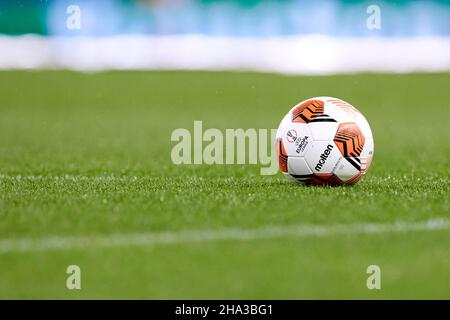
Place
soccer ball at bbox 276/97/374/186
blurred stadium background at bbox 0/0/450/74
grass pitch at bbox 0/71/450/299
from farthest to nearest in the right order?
blurred stadium background at bbox 0/0/450/74 < soccer ball at bbox 276/97/374/186 < grass pitch at bbox 0/71/450/299

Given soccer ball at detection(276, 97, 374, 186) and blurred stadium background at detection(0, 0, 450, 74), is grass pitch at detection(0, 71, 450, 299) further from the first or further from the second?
blurred stadium background at detection(0, 0, 450, 74)

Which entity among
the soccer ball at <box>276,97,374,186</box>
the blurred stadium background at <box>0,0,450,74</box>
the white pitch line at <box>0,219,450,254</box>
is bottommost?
the white pitch line at <box>0,219,450,254</box>

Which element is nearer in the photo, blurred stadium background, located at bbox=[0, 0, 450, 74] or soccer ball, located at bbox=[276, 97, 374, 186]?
soccer ball, located at bbox=[276, 97, 374, 186]

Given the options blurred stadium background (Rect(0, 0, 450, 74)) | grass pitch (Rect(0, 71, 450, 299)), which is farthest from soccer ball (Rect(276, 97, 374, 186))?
blurred stadium background (Rect(0, 0, 450, 74))

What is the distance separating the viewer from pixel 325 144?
6902mm

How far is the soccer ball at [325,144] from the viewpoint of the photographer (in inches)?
272

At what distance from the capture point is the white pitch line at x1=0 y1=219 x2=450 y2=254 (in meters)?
4.97

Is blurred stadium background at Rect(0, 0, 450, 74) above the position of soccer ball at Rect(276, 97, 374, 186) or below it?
above

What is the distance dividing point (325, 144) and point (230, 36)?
21.3m

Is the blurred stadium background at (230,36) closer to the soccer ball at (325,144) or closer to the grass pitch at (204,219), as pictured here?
the grass pitch at (204,219)

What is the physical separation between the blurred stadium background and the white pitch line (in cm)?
1932

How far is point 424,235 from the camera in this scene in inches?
207

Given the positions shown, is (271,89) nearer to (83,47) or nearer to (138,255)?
(83,47)
